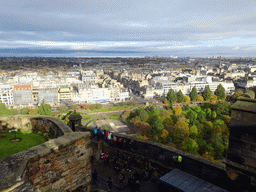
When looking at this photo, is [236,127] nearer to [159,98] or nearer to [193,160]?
[193,160]

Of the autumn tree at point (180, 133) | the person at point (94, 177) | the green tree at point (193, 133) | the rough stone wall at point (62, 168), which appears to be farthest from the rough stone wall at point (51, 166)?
the green tree at point (193, 133)

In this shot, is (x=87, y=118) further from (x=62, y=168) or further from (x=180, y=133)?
(x=62, y=168)

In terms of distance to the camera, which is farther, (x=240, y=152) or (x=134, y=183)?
(x=134, y=183)

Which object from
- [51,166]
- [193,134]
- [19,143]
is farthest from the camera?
[193,134]

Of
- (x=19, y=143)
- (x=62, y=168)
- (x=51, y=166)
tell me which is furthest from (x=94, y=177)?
(x=51, y=166)

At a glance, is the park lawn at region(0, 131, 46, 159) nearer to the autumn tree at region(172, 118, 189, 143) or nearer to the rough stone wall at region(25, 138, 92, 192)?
the rough stone wall at region(25, 138, 92, 192)

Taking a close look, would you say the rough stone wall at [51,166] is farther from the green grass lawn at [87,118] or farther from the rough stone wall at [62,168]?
the green grass lawn at [87,118]

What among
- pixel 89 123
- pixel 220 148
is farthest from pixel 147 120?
pixel 220 148
